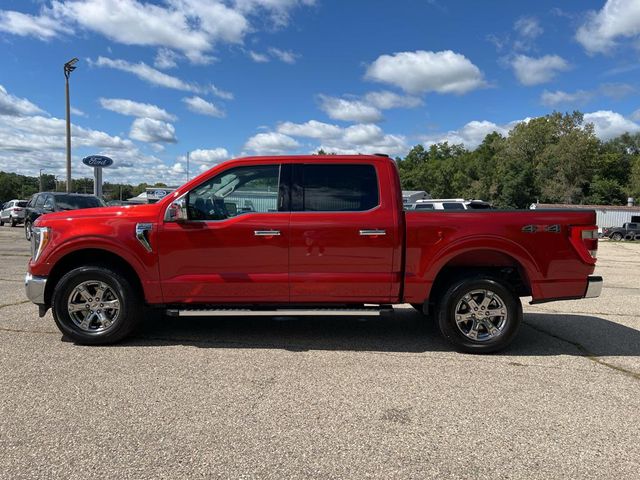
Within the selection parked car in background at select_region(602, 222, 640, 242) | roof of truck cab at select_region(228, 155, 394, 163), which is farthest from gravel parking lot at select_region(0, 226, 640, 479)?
parked car in background at select_region(602, 222, 640, 242)

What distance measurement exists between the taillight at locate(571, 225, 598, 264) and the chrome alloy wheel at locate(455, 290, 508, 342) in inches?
37.9

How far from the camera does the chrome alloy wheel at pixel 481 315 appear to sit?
4969 millimetres

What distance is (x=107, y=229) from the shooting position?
4879 mm

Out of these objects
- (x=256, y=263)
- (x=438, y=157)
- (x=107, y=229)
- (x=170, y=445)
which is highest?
(x=438, y=157)

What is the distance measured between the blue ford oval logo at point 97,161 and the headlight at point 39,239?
26.4m

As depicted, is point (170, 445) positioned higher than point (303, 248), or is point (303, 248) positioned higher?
point (303, 248)

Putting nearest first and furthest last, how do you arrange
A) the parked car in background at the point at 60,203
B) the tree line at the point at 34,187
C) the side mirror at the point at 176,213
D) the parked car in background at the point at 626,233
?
the side mirror at the point at 176,213, the parked car in background at the point at 60,203, the parked car in background at the point at 626,233, the tree line at the point at 34,187

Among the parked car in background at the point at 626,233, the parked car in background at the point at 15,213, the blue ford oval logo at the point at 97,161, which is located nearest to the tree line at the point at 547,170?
the parked car in background at the point at 626,233

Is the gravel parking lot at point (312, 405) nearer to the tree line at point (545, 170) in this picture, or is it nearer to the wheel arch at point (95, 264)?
the wheel arch at point (95, 264)

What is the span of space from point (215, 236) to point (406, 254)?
1.96 m

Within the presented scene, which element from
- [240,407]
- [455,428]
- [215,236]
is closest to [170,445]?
Answer: [240,407]

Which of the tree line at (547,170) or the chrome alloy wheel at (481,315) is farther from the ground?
the tree line at (547,170)

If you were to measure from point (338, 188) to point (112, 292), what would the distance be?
2604mm

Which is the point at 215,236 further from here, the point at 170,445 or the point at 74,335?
the point at 170,445
